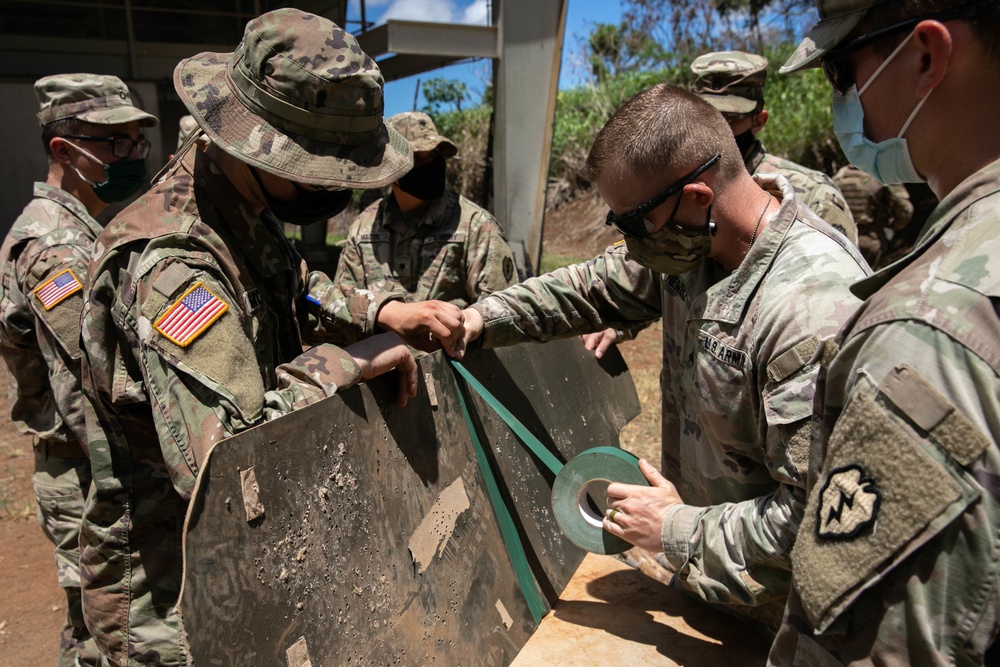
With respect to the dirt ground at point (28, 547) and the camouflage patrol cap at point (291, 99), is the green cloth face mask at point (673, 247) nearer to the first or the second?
the camouflage patrol cap at point (291, 99)

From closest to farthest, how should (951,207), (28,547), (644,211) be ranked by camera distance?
(951,207) < (644,211) < (28,547)

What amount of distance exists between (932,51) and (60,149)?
372cm

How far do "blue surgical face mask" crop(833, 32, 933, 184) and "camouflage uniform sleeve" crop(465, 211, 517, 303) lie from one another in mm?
2802

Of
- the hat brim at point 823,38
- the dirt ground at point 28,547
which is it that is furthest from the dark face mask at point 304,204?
the dirt ground at point 28,547

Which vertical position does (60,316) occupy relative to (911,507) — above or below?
below

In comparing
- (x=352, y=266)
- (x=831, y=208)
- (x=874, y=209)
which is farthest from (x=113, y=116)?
(x=874, y=209)

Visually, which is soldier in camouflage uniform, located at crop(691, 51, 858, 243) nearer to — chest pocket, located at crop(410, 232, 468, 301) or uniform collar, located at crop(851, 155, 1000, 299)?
chest pocket, located at crop(410, 232, 468, 301)

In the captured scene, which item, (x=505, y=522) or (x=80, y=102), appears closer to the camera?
(x=505, y=522)

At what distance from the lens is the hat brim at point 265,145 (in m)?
1.86

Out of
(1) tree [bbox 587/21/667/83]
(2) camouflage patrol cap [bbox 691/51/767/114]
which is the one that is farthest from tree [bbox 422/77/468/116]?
(2) camouflage patrol cap [bbox 691/51/767/114]

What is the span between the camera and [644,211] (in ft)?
6.72

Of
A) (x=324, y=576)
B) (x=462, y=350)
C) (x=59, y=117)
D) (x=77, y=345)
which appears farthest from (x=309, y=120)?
(x=59, y=117)

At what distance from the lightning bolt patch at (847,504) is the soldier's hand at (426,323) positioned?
4.57 ft

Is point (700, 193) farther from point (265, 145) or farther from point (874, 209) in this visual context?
point (874, 209)
